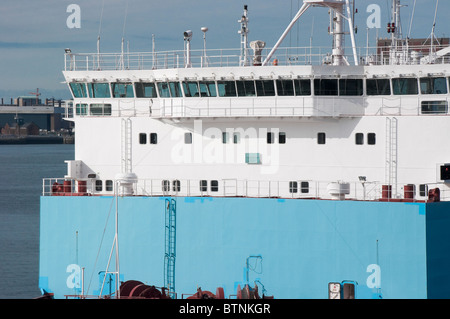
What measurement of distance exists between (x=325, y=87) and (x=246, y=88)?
2923 millimetres

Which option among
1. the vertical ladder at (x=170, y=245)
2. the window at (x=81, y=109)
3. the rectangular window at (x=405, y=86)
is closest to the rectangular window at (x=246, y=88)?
the vertical ladder at (x=170, y=245)

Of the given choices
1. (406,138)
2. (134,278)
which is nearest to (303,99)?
(406,138)

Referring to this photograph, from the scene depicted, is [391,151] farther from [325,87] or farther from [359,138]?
[325,87]

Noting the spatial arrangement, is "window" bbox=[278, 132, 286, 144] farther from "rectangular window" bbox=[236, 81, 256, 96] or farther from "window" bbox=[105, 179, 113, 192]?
"window" bbox=[105, 179, 113, 192]

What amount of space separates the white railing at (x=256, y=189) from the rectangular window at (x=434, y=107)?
2.72 metres

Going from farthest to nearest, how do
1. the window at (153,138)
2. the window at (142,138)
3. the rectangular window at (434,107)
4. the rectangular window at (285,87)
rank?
1. the window at (142,138)
2. the window at (153,138)
3. the rectangular window at (285,87)
4. the rectangular window at (434,107)

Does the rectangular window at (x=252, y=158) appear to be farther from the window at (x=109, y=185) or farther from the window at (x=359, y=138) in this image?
the window at (x=109, y=185)

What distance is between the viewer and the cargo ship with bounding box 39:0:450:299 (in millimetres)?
27266

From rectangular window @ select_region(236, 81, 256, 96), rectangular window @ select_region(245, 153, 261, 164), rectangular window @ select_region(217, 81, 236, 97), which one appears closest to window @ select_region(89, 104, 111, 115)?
rectangular window @ select_region(217, 81, 236, 97)

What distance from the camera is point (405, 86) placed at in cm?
2961

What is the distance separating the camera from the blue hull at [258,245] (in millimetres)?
26953

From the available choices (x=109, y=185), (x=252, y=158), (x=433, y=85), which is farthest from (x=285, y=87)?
(x=109, y=185)

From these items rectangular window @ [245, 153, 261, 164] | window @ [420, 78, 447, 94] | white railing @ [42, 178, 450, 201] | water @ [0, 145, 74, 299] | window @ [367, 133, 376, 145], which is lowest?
water @ [0, 145, 74, 299]

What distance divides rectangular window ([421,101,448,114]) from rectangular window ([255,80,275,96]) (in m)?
5.46
